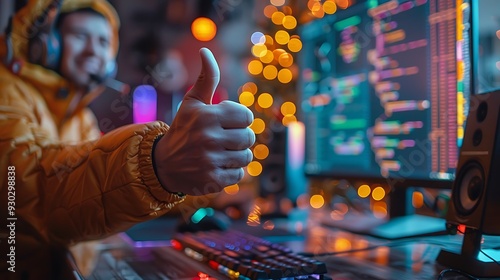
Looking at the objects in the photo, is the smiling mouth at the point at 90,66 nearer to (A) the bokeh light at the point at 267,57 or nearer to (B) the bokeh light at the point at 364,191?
(A) the bokeh light at the point at 267,57

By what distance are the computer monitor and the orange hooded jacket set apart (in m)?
0.47

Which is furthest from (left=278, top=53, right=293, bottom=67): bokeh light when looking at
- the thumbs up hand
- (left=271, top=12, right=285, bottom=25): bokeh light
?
the thumbs up hand

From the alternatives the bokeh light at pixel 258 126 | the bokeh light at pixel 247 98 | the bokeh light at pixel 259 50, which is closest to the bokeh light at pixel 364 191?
the bokeh light at pixel 258 126

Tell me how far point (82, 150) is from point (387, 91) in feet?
1.95

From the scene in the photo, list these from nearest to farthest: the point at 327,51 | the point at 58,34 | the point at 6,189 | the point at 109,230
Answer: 1. the point at 109,230
2. the point at 6,189
3. the point at 327,51
4. the point at 58,34

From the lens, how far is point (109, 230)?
2.44 ft

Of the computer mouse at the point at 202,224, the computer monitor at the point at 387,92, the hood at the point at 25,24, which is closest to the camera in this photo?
the computer monitor at the point at 387,92

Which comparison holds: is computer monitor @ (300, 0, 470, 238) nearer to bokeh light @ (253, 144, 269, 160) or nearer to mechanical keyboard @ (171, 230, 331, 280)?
bokeh light @ (253, 144, 269, 160)

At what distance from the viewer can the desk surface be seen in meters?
0.62

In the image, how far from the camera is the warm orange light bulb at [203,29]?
166cm

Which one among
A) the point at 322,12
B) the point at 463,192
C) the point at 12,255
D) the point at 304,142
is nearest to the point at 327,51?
the point at 322,12

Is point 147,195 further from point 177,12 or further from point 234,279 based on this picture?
point 177,12

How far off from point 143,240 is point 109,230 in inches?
6.8

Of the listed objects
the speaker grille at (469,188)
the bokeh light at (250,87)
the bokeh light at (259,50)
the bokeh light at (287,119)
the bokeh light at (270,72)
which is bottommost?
the speaker grille at (469,188)
